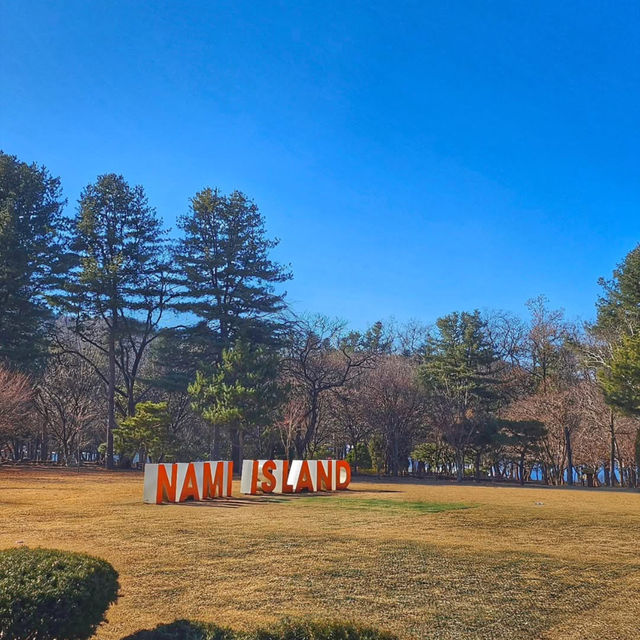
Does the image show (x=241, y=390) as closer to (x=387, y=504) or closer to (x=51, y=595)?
(x=387, y=504)

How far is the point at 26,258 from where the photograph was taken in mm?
26625

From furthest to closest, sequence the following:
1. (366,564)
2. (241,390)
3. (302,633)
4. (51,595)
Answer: (241,390) → (366,564) → (302,633) → (51,595)

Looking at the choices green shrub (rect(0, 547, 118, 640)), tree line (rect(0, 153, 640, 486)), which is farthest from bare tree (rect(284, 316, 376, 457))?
green shrub (rect(0, 547, 118, 640))

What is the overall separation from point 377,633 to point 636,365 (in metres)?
18.6

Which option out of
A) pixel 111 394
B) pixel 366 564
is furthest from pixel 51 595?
pixel 111 394

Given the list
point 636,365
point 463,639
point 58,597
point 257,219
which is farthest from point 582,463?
point 58,597

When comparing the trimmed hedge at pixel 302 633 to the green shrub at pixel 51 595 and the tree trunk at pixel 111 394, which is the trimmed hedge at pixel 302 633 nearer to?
the green shrub at pixel 51 595

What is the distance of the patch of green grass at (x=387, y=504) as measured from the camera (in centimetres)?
1196

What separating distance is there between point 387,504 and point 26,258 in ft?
69.9

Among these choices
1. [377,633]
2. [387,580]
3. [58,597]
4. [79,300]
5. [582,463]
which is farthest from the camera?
[582,463]

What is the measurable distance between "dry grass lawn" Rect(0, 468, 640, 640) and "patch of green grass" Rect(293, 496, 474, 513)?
607mm

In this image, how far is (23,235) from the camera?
27297 mm

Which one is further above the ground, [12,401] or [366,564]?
[12,401]

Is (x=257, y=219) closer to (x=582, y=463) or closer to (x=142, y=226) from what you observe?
(x=142, y=226)
